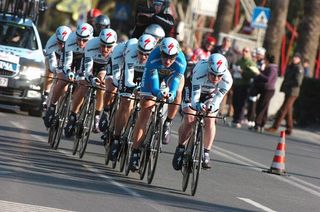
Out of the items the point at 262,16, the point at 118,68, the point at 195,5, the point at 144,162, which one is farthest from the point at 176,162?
the point at 195,5

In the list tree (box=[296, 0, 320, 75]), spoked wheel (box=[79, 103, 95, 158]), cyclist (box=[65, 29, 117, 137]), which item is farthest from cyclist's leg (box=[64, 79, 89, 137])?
tree (box=[296, 0, 320, 75])

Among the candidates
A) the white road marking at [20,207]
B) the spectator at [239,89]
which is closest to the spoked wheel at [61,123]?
the white road marking at [20,207]

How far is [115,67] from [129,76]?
1.05 meters

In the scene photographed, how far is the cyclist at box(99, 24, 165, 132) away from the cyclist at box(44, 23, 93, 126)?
625 mm

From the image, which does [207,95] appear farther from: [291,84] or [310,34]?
[310,34]

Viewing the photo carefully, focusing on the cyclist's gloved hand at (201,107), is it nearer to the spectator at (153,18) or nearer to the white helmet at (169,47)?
the white helmet at (169,47)

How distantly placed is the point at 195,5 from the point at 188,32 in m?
3.05

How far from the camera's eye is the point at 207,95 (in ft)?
48.0

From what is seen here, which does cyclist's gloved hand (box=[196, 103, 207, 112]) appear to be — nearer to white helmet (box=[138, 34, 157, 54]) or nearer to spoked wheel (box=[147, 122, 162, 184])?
spoked wheel (box=[147, 122, 162, 184])

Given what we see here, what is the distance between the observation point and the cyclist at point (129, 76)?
1507cm

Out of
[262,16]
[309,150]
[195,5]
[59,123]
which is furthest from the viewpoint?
[195,5]

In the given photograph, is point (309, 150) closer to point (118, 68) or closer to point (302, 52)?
point (118, 68)

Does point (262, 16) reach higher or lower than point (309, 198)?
higher

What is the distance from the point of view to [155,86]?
47.1ft
